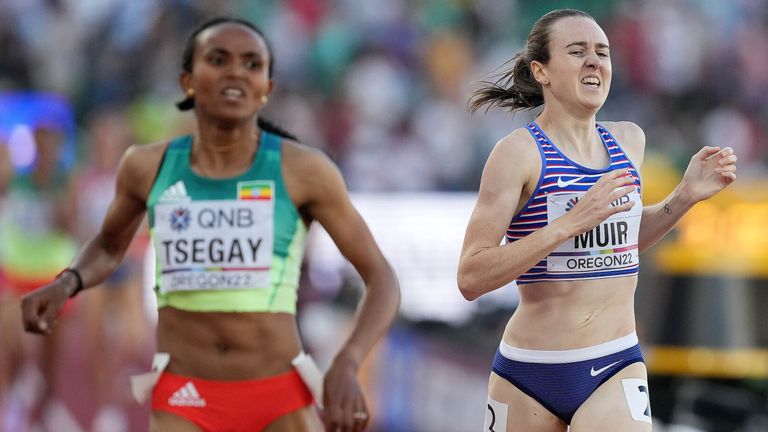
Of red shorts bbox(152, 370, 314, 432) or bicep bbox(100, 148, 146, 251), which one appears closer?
red shorts bbox(152, 370, 314, 432)

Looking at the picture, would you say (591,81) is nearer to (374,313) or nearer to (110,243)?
(374,313)

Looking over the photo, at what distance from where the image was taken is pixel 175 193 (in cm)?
597

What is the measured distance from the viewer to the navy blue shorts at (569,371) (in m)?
5.52

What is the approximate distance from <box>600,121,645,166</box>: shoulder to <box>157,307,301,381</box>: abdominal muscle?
1.49 meters

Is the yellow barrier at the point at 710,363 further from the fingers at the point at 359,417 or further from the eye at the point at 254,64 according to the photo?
the fingers at the point at 359,417

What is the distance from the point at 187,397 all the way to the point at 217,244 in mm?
613

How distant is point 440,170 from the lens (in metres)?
16.8

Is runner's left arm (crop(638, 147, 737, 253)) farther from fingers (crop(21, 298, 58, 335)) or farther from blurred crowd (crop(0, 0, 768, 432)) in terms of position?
blurred crowd (crop(0, 0, 768, 432))

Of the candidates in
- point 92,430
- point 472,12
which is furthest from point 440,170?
point 92,430

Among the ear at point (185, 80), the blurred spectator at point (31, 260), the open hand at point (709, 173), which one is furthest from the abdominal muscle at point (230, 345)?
the blurred spectator at point (31, 260)

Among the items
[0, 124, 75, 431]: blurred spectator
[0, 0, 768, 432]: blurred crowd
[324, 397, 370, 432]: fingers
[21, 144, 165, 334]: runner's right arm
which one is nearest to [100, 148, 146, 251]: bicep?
[21, 144, 165, 334]: runner's right arm

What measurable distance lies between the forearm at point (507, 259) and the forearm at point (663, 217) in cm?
74

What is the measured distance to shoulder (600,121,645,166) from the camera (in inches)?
227

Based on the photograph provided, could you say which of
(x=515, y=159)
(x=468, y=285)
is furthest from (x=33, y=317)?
(x=515, y=159)
